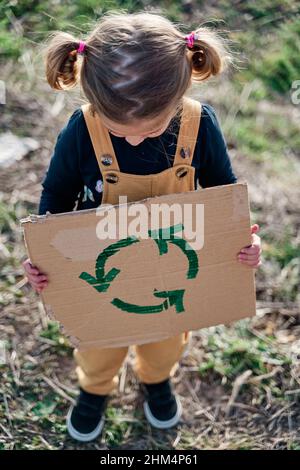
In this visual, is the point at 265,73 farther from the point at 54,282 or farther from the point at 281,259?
the point at 54,282

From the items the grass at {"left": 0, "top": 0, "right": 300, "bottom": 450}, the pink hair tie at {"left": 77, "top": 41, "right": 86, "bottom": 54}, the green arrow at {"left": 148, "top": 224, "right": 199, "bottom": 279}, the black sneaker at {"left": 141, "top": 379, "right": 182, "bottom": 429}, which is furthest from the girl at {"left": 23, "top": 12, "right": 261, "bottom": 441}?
the grass at {"left": 0, "top": 0, "right": 300, "bottom": 450}

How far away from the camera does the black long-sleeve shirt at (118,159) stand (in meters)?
1.37

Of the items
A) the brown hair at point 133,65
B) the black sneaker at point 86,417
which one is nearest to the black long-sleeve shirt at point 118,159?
the brown hair at point 133,65

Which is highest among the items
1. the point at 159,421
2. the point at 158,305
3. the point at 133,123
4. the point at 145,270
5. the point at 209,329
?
the point at 133,123

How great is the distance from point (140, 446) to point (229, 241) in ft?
2.57

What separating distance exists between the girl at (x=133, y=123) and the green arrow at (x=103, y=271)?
100mm

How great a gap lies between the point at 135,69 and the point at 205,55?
205 millimetres

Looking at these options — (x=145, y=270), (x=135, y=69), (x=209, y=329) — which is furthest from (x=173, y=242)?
(x=209, y=329)

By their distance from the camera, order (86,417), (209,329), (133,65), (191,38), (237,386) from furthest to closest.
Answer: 1. (209,329)
2. (237,386)
3. (86,417)
4. (191,38)
5. (133,65)

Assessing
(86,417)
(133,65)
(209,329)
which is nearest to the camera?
(133,65)

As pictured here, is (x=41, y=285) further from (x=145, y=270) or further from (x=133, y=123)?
(x=133, y=123)

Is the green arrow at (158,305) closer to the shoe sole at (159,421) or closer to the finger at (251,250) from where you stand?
the finger at (251,250)

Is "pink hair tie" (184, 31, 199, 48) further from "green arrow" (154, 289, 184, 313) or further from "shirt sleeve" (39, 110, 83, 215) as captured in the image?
"green arrow" (154, 289, 184, 313)

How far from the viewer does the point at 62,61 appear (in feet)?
4.32
